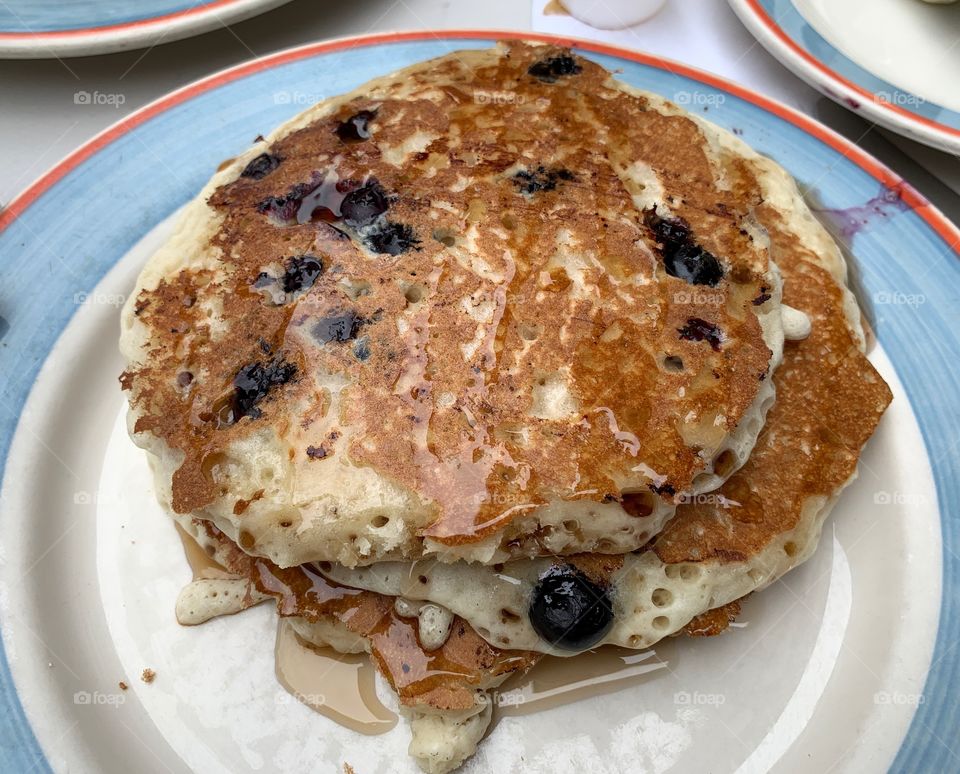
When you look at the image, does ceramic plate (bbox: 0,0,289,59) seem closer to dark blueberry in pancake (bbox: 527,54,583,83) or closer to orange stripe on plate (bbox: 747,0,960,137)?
dark blueberry in pancake (bbox: 527,54,583,83)

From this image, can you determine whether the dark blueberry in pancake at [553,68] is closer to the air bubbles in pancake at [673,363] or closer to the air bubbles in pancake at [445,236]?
the air bubbles in pancake at [445,236]

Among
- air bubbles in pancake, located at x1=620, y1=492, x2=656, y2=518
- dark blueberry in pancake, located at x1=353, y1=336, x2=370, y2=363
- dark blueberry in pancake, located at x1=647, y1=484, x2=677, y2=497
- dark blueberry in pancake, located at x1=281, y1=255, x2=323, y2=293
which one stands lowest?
air bubbles in pancake, located at x1=620, y1=492, x2=656, y2=518

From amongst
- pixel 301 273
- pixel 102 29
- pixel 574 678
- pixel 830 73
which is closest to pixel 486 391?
pixel 301 273

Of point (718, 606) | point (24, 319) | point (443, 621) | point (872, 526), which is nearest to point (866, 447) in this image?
point (872, 526)

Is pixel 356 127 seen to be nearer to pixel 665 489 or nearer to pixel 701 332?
pixel 701 332

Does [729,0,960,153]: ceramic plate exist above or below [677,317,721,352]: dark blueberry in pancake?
above

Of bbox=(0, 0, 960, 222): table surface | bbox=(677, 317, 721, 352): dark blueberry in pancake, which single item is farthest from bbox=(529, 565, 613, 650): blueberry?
bbox=(0, 0, 960, 222): table surface

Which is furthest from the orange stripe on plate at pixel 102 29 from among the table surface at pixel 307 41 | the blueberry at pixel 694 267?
the blueberry at pixel 694 267
